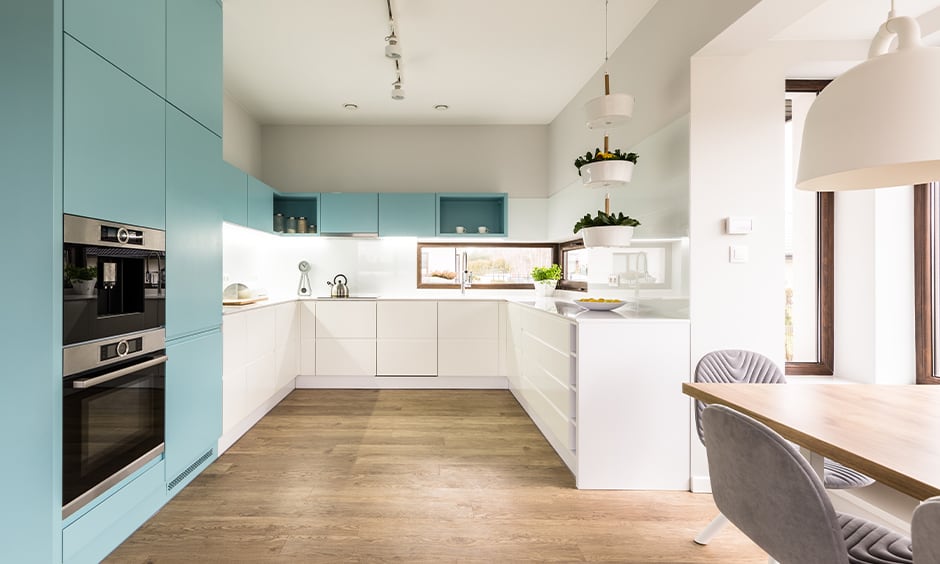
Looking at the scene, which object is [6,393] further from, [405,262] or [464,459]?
[405,262]

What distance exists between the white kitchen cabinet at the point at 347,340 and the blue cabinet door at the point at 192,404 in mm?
1791

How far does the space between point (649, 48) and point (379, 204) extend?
2875 millimetres

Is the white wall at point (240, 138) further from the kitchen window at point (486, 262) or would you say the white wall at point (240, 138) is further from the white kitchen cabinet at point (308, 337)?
the kitchen window at point (486, 262)

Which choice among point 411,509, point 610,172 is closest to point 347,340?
point 411,509

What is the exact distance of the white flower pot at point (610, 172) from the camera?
8.06 ft

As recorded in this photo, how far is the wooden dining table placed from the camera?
930 millimetres

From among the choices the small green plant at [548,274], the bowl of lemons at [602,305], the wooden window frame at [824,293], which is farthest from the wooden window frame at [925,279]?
the small green plant at [548,274]

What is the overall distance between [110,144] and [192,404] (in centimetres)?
129

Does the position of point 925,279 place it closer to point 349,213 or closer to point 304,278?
point 349,213

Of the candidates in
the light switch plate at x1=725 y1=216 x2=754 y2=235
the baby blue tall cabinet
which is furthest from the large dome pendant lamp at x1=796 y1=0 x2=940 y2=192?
the baby blue tall cabinet

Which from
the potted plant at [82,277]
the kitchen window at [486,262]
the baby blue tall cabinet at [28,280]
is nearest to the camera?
the baby blue tall cabinet at [28,280]

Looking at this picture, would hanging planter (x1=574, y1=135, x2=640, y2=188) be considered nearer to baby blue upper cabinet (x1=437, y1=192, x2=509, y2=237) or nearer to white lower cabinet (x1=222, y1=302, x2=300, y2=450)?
white lower cabinet (x1=222, y1=302, x2=300, y2=450)

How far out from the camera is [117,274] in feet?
5.99

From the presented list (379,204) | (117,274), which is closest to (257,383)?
(117,274)
